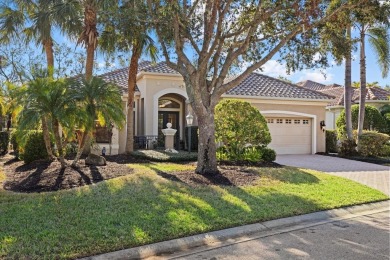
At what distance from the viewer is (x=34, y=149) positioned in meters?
13.3

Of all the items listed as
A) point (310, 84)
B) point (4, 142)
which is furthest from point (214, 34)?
point (310, 84)

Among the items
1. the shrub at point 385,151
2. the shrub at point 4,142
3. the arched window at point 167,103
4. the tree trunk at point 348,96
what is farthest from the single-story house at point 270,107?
the shrub at point 4,142

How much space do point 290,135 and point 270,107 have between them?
2.20 meters

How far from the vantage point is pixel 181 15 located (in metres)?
10.1

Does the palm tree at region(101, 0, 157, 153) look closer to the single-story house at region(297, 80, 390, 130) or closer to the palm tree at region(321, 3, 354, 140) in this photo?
the palm tree at region(321, 3, 354, 140)

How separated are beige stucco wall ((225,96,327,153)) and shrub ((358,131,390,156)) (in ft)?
9.34

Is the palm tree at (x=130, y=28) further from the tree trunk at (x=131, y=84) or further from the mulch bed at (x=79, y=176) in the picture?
the mulch bed at (x=79, y=176)

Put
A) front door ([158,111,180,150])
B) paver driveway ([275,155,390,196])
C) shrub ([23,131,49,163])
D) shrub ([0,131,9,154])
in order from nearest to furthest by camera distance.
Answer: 1. paver driveway ([275,155,390,196])
2. shrub ([23,131,49,163])
3. shrub ([0,131,9,154])
4. front door ([158,111,180,150])

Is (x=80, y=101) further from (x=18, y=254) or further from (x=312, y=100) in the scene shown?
(x=312, y=100)

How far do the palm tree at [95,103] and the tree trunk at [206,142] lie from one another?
2.54 m

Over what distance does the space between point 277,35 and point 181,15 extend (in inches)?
155

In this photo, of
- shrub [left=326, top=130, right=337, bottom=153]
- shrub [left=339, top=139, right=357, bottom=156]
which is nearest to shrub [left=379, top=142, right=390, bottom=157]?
shrub [left=339, top=139, right=357, bottom=156]

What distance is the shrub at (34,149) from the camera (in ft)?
43.2

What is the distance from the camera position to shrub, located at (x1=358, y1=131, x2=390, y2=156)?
18766 mm
